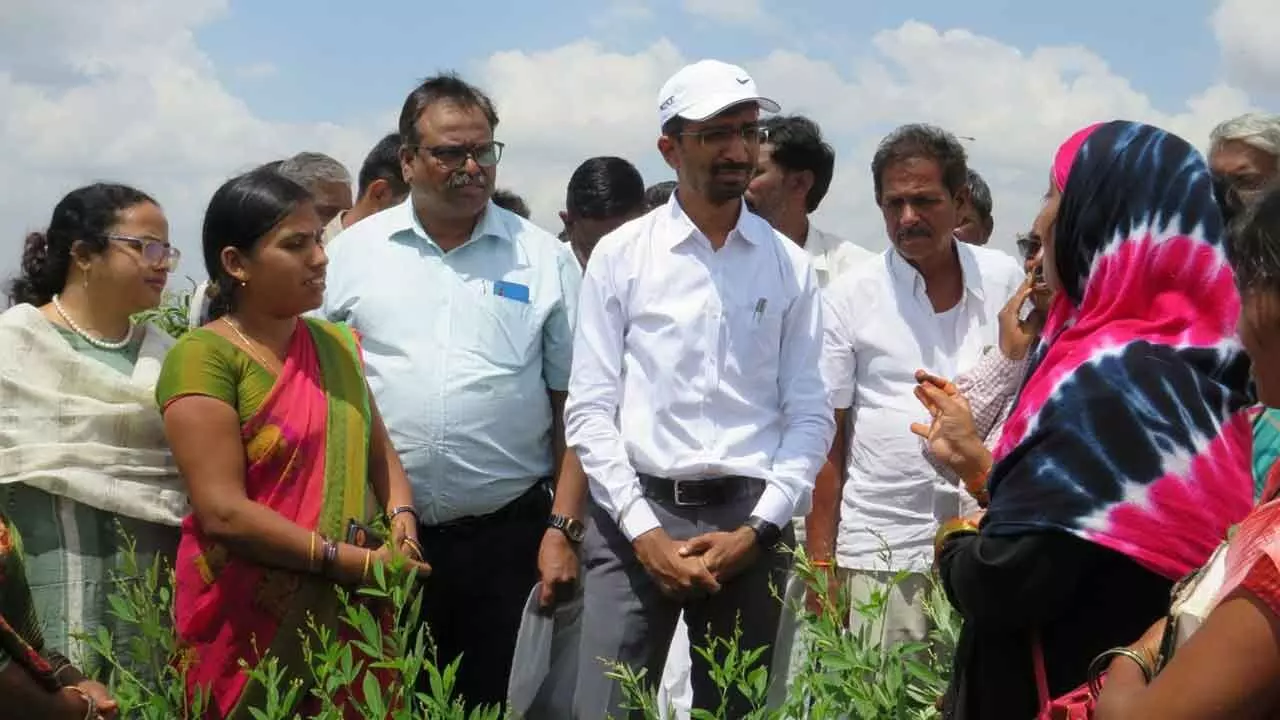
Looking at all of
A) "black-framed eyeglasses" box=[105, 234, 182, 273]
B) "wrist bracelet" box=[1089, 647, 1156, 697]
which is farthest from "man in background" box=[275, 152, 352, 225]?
"wrist bracelet" box=[1089, 647, 1156, 697]

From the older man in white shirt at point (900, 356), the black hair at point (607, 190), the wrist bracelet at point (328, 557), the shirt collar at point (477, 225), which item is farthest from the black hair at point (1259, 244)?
the black hair at point (607, 190)

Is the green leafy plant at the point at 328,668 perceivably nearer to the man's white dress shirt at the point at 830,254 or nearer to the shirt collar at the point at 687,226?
the shirt collar at the point at 687,226

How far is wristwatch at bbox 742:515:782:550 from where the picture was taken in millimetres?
4160

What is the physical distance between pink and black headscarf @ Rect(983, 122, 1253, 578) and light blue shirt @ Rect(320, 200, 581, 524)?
7.23 feet

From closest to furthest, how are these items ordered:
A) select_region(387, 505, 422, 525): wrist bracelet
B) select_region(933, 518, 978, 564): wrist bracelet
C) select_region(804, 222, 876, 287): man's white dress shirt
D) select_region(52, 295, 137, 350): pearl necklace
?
select_region(933, 518, 978, 564): wrist bracelet
select_region(387, 505, 422, 525): wrist bracelet
select_region(52, 295, 137, 350): pearl necklace
select_region(804, 222, 876, 287): man's white dress shirt

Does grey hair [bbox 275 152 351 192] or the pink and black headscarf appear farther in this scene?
grey hair [bbox 275 152 351 192]

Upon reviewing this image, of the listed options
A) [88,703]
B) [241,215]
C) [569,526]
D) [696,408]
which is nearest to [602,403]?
[696,408]

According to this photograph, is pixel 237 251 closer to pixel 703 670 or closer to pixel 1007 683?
pixel 703 670

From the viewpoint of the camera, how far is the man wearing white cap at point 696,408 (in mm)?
4188

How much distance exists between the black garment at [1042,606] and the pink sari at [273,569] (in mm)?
1792

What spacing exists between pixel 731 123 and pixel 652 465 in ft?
3.43

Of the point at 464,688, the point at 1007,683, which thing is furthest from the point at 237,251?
the point at 1007,683

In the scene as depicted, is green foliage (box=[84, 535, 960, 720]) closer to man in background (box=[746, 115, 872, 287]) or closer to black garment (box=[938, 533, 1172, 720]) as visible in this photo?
black garment (box=[938, 533, 1172, 720])

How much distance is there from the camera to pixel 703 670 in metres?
4.28
